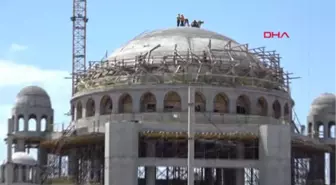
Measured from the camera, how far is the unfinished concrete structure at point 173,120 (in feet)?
300

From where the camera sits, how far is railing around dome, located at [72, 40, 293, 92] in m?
97.8

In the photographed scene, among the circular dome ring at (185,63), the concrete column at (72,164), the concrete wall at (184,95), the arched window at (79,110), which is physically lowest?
the concrete column at (72,164)

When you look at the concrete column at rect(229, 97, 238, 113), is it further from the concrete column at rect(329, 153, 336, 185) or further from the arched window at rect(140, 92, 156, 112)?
the concrete column at rect(329, 153, 336, 185)

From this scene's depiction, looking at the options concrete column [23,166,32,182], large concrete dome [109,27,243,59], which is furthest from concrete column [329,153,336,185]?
concrete column [23,166,32,182]

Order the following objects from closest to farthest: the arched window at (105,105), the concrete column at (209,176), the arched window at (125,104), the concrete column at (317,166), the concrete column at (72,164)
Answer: the arched window at (125,104) → the arched window at (105,105) → the concrete column at (209,176) → the concrete column at (72,164) → the concrete column at (317,166)

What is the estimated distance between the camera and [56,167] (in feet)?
355

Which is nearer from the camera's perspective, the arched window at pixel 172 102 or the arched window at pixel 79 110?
the arched window at pixel 172 102

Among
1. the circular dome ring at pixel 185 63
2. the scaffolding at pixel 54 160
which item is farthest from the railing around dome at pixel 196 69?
the scaffolding at pixel 54 160

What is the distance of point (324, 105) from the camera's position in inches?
4437

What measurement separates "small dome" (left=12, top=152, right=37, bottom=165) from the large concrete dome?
1495 centimetres

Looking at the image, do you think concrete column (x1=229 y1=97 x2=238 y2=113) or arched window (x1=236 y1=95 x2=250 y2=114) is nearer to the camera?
concrete column (x1=229 y1=97 x2=238 y2=113)

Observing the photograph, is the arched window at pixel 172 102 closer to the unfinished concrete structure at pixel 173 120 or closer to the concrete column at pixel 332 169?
the unfinished concrete structure at pixel 173 120

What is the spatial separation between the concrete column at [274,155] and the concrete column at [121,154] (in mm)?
12673

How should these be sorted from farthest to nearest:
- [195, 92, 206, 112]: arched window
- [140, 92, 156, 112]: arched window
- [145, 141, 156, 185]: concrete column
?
[140, 92, 156, 112]: arched window < [195, 92, 206, 112]: arched window < [145, 141, 156, 185]: concrete column
